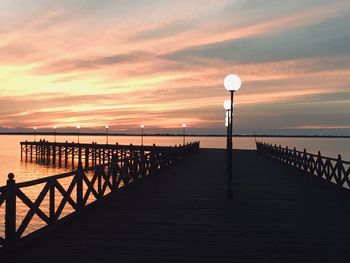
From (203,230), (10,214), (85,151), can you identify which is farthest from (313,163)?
(85,151)

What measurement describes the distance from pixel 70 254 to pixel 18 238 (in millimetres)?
930

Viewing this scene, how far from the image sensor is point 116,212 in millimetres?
9961

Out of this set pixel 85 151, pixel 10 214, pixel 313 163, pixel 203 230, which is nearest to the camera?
pixel 10 214

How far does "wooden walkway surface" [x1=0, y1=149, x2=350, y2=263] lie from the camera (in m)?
6.45

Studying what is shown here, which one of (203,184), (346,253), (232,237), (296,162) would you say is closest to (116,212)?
(232,237)

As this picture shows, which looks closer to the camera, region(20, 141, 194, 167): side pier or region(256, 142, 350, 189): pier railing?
region(256, 142, 350, 189): pier railing

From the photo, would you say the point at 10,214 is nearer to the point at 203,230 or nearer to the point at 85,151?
the point at 203,230

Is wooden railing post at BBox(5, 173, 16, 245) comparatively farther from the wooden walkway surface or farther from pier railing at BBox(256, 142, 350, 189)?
pier railing at BBox(256, 142, 350, 189)

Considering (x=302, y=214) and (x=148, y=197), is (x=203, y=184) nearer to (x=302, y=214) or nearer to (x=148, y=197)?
(x=148, y=197)

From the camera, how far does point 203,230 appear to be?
8.16 meters

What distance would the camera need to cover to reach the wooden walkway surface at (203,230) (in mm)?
6445

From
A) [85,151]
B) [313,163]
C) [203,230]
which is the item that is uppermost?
[313,163]

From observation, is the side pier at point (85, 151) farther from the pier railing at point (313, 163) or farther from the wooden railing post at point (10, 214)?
the wooden railing post at point (10, 214)

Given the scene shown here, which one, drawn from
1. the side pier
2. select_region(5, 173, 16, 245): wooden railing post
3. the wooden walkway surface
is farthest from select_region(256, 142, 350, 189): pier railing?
the side pier
